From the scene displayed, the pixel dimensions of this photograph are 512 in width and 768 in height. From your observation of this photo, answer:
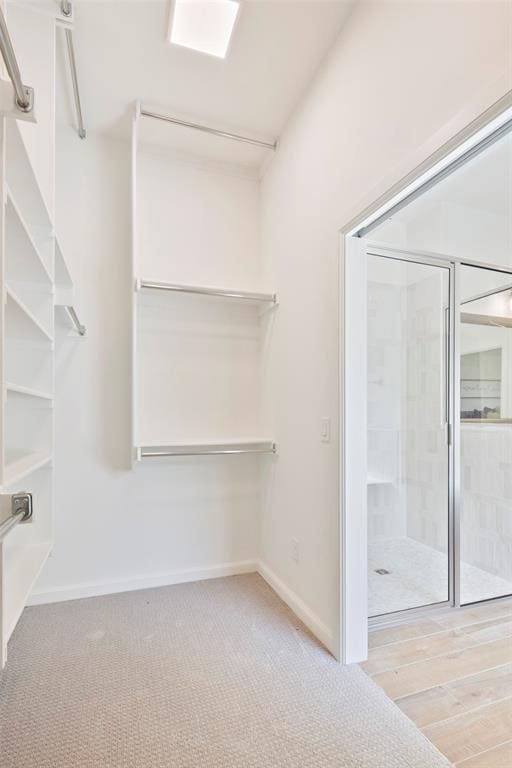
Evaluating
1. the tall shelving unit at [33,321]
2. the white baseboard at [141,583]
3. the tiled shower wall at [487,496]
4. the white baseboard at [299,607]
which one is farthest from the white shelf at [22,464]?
the tiled shower wall at [487,496]

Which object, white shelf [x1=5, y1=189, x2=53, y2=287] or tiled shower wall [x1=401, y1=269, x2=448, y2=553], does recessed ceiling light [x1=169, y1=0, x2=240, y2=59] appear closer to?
white shelf [x1=5, y1=189, x2=53, y2=287]

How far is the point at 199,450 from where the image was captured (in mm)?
2482

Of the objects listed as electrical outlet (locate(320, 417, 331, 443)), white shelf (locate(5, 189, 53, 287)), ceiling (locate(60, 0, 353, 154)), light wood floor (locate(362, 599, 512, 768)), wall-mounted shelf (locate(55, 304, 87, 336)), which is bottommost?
light wood floor (locate(362, 599, 512, 768))

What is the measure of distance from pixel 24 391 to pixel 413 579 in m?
2.50

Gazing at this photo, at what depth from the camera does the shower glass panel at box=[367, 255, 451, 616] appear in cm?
258

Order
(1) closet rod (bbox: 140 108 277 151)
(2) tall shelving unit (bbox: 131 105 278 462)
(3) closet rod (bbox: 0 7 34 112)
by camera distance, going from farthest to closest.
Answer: (2) tall shelving unit (bbox: 131 105 278 462) < (1) closet rod (bbox: 140 108 277 151) < (3) closet rod (bbox: 0 7 34 112)

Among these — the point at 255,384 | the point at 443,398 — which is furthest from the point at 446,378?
the point at 255,384

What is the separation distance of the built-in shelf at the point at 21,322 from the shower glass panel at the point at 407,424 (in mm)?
1905

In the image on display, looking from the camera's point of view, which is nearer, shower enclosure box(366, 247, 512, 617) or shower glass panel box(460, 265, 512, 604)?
shower enclosure box(366, 247, 512, 617)

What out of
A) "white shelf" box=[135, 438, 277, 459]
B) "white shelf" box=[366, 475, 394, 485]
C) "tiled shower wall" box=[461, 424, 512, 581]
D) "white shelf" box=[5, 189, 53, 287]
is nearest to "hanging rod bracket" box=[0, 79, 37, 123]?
"white shelf" box=[5, 189, 53, 287]

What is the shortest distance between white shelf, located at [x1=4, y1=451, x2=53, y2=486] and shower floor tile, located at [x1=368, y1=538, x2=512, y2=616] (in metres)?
1.90

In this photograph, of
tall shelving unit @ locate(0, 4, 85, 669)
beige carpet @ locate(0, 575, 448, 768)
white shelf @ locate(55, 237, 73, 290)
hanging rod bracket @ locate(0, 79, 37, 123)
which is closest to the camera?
hanging rod bracket @ locate(0, 79, 37, 123)

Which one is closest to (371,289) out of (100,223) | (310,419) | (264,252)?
(264,252)

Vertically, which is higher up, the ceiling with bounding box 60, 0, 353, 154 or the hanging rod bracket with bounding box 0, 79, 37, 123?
the ceiling with bounding box 60, 0, 353, 154
